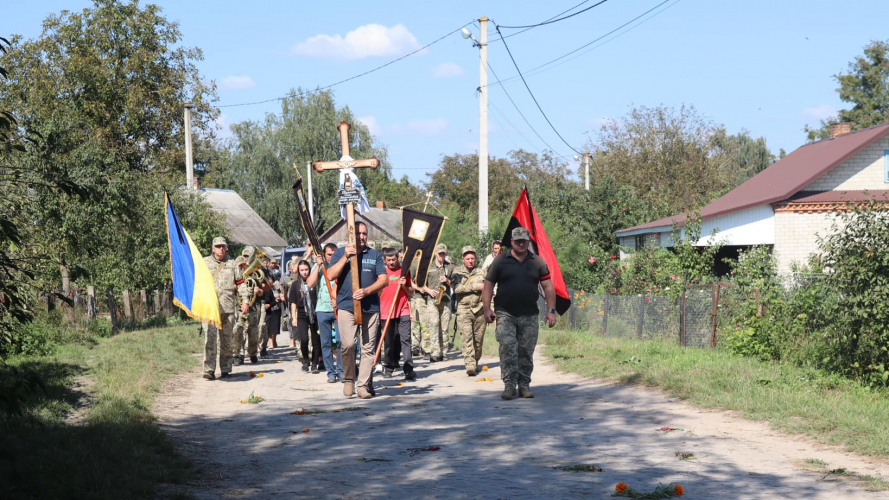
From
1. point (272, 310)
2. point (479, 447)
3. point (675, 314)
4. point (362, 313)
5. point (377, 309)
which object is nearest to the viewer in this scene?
point (479, 447)

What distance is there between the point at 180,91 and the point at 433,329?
26966 mm

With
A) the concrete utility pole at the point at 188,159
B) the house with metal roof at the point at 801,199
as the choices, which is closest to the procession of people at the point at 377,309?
the house with metal roof at the point at 801,199

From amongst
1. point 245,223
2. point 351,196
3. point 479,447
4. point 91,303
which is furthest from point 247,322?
point 245,223

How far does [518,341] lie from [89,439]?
5.50 m

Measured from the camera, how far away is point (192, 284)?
13.9 m

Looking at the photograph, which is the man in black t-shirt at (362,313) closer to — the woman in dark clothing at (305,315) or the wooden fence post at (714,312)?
the woman in dark clothing at (305,315)

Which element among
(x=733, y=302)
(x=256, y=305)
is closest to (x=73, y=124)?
(x=256, y=305)

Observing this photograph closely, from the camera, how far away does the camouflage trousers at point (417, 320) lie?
54.8 feet

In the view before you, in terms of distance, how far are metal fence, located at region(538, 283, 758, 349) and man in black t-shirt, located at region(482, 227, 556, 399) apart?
4361 mm

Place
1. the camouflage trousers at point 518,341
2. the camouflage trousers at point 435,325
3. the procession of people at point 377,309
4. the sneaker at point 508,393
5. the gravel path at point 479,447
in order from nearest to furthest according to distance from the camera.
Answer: the gravel path at point 479,447
the sneaker at point 508,393
the camouflage trousers at point 518,341
the procession of people at point 377,309
the camouflage trousers at point 435,325

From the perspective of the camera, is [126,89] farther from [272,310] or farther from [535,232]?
[535,232]

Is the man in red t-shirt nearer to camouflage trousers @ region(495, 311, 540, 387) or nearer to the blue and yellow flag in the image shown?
the blue and yellow flag

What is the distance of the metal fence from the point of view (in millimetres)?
15141

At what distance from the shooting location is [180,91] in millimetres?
39844
